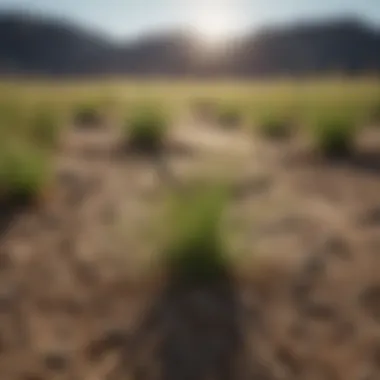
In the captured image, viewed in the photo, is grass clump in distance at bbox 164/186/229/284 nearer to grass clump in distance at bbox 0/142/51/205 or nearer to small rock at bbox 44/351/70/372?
small rock at bbox 44/351/70/372

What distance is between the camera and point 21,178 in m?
1.83

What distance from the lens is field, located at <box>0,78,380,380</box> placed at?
1.37 metres

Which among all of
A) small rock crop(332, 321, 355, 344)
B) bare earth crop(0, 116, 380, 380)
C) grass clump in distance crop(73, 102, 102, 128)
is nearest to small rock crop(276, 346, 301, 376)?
bare earth crop(0, 116, 380, 380)

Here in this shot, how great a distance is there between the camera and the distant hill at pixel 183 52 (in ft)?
6.24

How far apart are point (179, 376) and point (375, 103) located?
1.45m

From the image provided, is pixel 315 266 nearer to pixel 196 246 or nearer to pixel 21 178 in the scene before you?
pixel 196 246

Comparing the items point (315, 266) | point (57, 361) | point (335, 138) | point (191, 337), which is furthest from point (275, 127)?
point (57, 361)

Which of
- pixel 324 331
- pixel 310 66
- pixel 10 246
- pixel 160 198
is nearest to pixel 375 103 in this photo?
pixel 310 66

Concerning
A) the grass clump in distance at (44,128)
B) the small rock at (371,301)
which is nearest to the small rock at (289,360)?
the small rock at (371,301)

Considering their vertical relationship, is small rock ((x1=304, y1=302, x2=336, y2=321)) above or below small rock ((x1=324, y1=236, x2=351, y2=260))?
below

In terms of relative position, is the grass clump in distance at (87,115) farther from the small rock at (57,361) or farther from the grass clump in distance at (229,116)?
the small rock at (57,361)

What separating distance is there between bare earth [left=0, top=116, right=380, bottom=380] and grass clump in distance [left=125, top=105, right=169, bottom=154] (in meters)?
0.29

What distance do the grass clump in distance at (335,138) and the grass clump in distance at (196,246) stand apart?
796 millimetres

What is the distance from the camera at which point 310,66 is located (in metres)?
2.18
